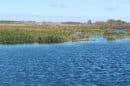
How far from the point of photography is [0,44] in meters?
68.4

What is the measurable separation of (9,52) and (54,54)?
639cm

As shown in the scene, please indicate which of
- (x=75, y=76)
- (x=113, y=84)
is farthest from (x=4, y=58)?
(x=113, y=84)

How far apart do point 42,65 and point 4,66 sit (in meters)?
3.77

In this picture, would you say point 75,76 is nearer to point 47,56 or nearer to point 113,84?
point 113,84

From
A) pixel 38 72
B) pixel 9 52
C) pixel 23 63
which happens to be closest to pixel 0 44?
pixel 9 52

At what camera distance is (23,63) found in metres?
43.4

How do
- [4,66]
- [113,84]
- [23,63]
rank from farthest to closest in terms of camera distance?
[23,63] → [4,66] → [113,84]

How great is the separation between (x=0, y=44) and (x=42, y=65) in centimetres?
2826

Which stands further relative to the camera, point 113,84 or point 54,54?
point 54,54

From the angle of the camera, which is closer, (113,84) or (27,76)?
(113,84)

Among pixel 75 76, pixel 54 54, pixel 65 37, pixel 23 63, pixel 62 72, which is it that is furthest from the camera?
pixel 65 37

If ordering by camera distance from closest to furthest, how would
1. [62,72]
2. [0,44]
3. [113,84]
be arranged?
[113,84] → [62,72] → [0,44]

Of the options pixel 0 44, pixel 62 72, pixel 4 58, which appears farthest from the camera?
pixel 0 44

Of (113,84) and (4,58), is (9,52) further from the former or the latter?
(113,84)
